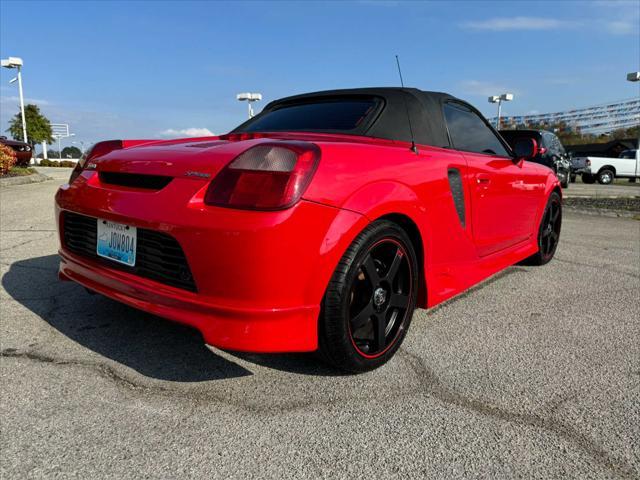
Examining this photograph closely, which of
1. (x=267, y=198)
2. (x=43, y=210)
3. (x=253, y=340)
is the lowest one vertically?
(x=43, y=210)

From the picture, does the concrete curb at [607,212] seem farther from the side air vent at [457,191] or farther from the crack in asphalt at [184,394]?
the crack in asphalt at [184,394]

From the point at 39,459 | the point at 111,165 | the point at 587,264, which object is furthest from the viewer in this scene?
the point at 587,264

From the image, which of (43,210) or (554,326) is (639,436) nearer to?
(554,326)

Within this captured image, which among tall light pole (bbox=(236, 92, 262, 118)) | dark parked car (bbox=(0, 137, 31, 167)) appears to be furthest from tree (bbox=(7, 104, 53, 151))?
dark parked car (bbox=(0, 137, 31, 167))

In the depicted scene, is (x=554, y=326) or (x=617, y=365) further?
(x=554, y=326)

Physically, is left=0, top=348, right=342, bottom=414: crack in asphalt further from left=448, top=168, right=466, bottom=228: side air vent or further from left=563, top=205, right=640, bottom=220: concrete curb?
left=563, top=205, right=640, bottom=220: concrete curb

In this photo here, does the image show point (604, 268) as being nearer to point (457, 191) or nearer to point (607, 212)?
point (457, 191)

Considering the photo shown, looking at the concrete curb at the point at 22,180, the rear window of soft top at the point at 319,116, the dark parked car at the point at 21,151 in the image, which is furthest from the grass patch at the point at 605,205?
the dark parked car at the point at 21,151

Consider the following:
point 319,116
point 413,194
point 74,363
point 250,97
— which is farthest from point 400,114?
point 250,97

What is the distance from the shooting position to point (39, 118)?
46.4 meters

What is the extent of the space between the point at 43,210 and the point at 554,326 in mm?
6803

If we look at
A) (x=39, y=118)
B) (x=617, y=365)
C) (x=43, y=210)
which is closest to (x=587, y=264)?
(x=617, y=365)

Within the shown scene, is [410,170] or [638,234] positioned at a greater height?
[410,170]

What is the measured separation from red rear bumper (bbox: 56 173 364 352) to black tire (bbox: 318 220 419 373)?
2.8 inches
